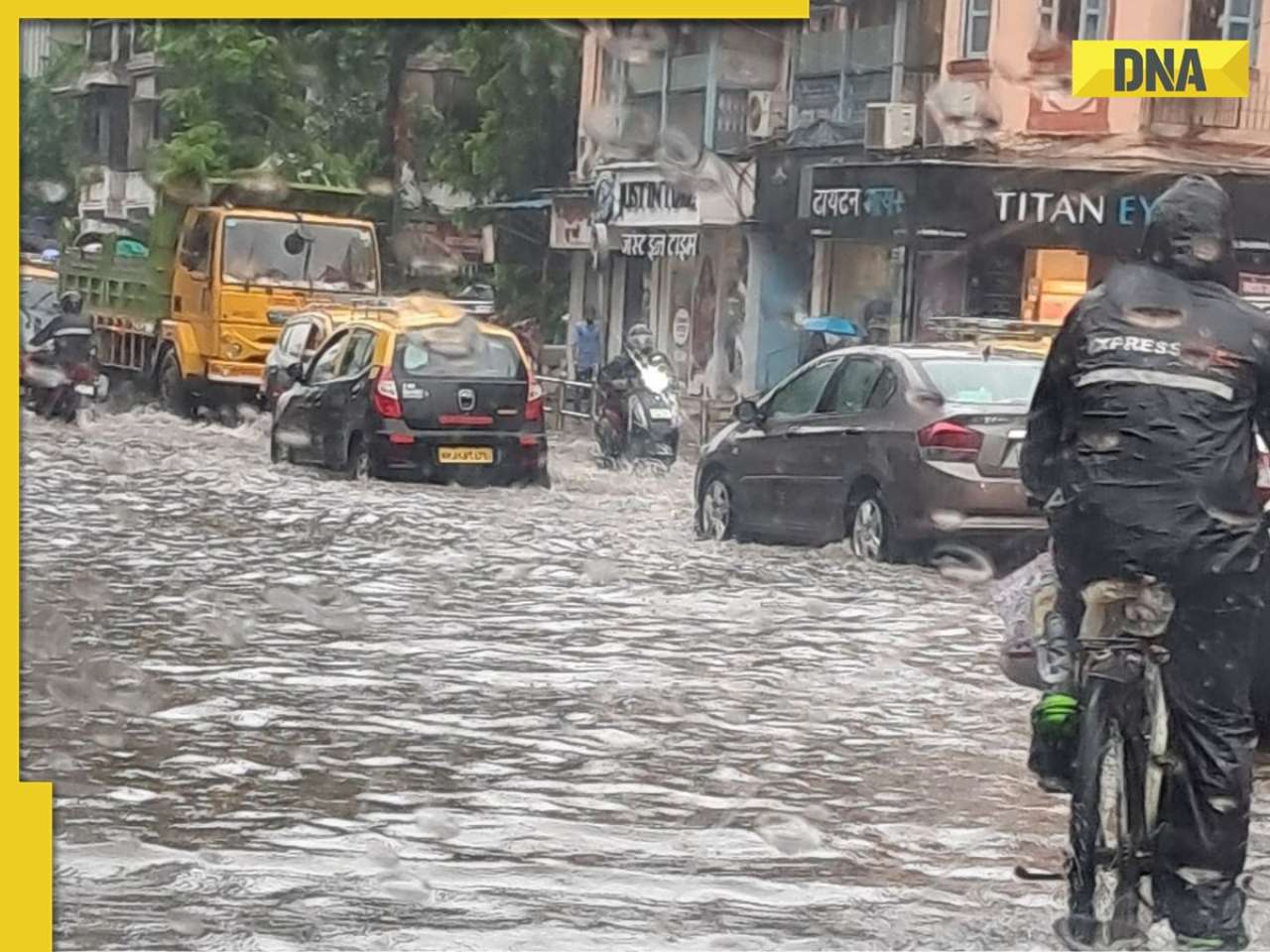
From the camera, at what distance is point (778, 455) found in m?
7.96

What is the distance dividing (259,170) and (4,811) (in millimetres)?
2332

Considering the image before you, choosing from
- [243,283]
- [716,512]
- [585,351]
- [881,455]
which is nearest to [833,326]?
[585,351]

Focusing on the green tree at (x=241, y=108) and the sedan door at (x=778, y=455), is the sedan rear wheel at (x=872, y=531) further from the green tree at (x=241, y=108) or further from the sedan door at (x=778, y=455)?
the green tree at (x=241, y=108)

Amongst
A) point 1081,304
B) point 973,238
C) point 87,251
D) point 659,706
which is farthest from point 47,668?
→ point 1081,304

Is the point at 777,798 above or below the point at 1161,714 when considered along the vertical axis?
below

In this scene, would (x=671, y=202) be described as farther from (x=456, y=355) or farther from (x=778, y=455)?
(x=778, y=455)

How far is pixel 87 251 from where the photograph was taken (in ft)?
22.9

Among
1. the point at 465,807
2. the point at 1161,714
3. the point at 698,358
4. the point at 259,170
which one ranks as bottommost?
the point at 465,807

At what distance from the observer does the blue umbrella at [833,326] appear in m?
7.35

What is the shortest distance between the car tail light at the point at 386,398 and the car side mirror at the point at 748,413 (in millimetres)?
1078

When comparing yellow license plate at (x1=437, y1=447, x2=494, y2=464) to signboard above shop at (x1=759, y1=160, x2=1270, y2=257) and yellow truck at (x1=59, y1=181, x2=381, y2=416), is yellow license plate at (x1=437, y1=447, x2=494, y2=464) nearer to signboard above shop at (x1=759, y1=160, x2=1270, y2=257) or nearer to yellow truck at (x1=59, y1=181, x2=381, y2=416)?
yellow truck at (x1=59, y1=181, x2=381, y2=416)

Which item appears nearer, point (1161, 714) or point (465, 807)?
point (1161, 714)

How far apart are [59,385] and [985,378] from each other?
8.94 feet

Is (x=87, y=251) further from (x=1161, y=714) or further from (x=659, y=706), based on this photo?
(x=1161, y=714)
